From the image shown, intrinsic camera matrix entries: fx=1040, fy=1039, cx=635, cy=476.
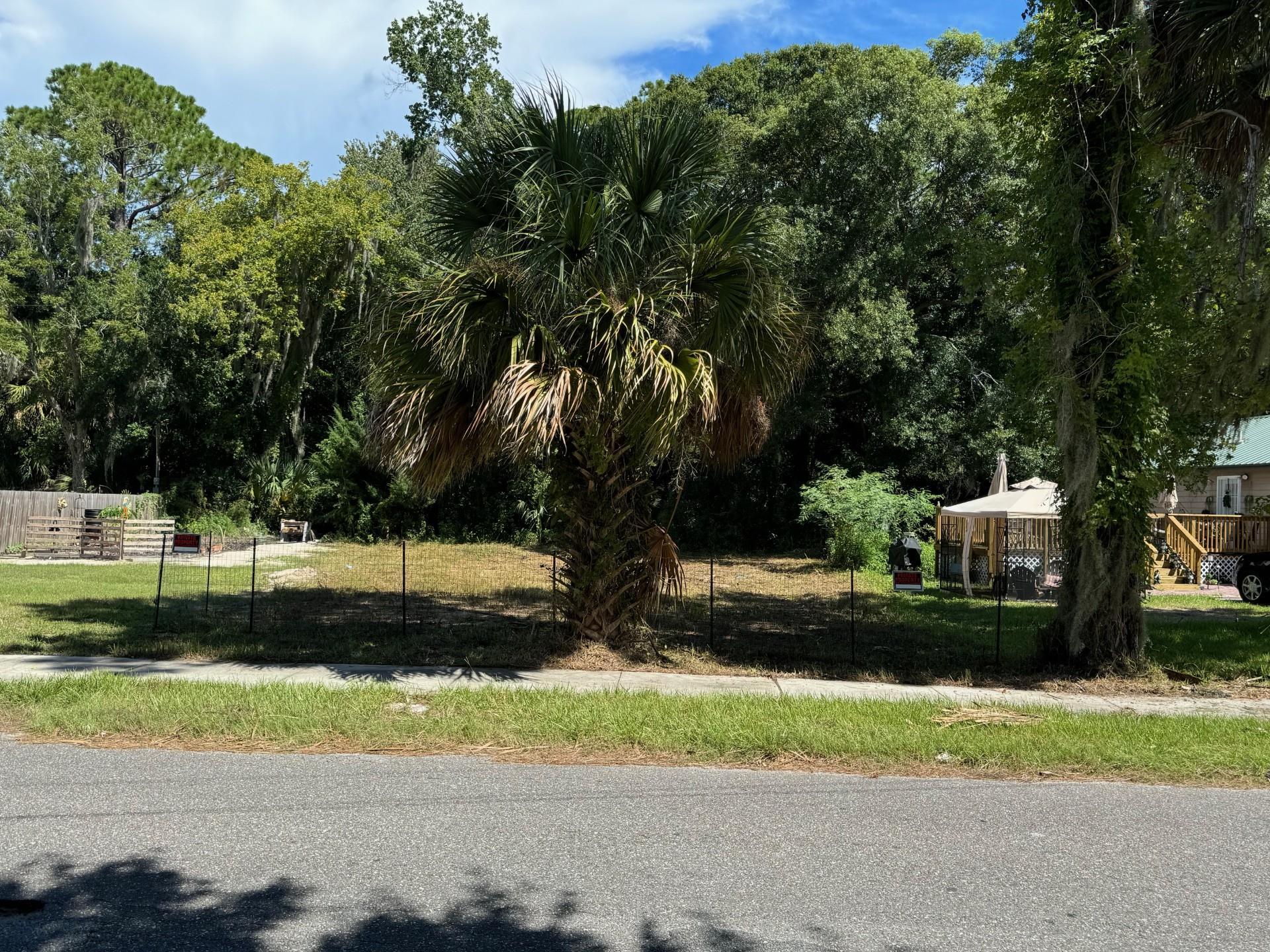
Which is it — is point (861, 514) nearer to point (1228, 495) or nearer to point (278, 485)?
point (1228, 495)

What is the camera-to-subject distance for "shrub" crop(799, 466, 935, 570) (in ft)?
82.4

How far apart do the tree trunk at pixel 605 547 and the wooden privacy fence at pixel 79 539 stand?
58.5 ft

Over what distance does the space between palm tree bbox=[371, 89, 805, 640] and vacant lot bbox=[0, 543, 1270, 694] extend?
1.56 meters

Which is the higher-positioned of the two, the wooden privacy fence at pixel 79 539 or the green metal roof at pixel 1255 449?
the green metal roof at pixel 1255 449

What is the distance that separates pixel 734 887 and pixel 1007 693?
6.29m

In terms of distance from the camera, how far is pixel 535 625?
13.8 m

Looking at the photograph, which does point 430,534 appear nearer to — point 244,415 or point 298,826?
point 244,415

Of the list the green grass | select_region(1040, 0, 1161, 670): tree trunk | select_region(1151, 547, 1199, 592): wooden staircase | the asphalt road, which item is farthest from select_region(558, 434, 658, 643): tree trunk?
select_region(1151, 547, 1199, 592): wooden staircase

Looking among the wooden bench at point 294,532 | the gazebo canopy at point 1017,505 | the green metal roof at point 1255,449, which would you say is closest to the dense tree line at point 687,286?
the gazebo canopy at point 1017,505

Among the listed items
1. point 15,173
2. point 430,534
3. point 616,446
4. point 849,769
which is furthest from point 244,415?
point 849,769

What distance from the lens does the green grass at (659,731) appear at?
7496 mm

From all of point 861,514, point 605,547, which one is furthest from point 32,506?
point 605,547

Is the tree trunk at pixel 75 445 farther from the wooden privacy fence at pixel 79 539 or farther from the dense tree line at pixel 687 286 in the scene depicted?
the wooden privacy fence at pixel 79 539

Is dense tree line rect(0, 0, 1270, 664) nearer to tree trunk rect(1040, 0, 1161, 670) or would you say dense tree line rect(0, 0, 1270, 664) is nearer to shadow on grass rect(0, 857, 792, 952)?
tree trunk rect(1040, 0, 1161, 670)
